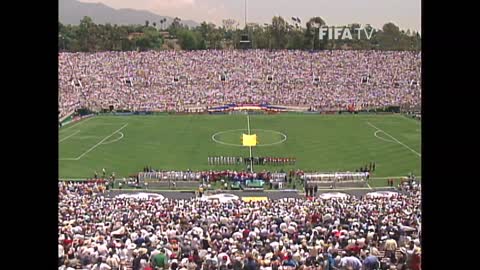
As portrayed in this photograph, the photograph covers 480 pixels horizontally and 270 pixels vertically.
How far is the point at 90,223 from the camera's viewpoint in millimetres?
8688

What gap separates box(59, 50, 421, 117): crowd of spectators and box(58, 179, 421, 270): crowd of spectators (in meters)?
20.9

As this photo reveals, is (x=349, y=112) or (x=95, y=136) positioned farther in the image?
(x=349, y=112)

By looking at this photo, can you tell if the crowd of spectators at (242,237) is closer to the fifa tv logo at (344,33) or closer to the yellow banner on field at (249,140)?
the yellow banner on field at (249,140)

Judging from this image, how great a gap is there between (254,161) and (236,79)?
19.2 metres

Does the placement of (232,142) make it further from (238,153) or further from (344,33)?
(344,33)

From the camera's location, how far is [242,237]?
25.3ft

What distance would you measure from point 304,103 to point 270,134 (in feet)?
31.2

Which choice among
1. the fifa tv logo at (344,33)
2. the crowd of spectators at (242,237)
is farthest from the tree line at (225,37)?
the crowd of spectators at (242,237)

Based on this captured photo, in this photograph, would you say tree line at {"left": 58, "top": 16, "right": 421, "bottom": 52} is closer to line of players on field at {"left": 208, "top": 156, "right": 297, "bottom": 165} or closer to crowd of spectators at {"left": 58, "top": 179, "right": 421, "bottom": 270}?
line of players on field at {"left": 208, "top": 156, "right": 297, "bottom": 165}

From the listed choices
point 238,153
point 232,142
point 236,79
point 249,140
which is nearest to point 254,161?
point 238,153

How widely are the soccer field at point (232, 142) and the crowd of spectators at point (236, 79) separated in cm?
369
